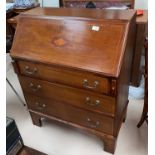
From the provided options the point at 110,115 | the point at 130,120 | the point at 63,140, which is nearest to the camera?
the point at 110,115

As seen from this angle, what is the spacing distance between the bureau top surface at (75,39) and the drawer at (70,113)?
411 mm

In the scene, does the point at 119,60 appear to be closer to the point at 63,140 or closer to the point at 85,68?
the point at 85,68

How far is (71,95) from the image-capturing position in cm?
138

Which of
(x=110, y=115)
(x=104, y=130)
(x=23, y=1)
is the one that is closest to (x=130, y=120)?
(x=104, y=130)

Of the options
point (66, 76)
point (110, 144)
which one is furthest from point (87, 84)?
point (110, 144)

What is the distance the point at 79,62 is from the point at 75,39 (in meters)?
0.17

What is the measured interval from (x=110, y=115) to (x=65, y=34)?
0.63 m

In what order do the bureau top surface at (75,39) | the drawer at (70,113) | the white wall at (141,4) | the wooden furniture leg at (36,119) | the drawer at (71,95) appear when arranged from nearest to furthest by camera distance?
the bureau top surface at (75,39), the drawer at (71,95), the drawer at (70,113), the wooden furniture leg at (36,119), the white wall at (141,4)

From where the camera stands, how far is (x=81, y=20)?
125 cm

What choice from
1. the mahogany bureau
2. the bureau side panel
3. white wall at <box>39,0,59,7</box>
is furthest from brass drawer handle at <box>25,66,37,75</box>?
white wall at <box>39,0,59,7</box>

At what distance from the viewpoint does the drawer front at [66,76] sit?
1187 mm

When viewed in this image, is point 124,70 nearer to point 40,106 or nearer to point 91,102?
point 91,102

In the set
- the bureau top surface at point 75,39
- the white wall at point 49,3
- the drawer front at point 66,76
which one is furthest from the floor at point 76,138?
the white wall at point 49,3

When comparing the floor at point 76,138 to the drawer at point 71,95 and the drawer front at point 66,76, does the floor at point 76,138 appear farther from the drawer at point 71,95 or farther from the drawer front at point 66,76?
the drawer front at point 66,76
